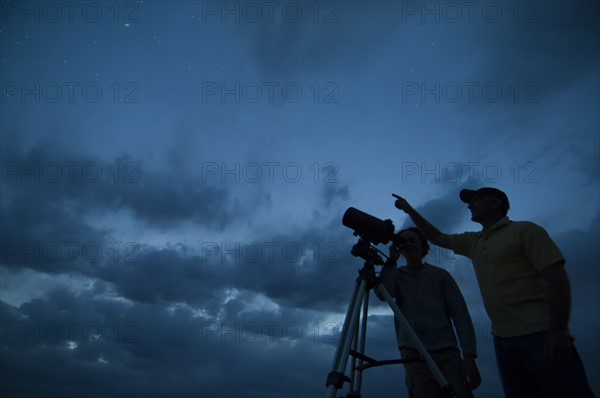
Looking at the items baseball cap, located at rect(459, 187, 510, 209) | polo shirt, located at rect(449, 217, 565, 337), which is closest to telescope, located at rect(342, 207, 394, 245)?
polo shirt, located at rect(449, 217, 565, 337)

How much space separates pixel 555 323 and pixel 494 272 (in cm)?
64

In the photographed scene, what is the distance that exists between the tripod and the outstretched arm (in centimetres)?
115

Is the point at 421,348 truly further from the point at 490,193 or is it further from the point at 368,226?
the point at 490,193

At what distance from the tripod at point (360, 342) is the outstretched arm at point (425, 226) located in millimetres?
1155

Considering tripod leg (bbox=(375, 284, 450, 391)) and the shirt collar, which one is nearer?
tripod leg (bbox=(375, 284, 450, 391))

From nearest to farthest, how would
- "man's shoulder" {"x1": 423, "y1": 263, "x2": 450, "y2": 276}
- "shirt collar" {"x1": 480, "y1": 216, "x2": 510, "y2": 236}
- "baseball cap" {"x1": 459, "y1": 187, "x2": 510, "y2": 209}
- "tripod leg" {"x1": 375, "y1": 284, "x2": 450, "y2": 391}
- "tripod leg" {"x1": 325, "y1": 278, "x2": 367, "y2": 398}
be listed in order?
"tripod leg" {"x1": 325, "y1": 278, "x2": 367, "y2": 398}, "tripod leg" {"x1": 375, "y1": 284, "x2": 450, "y2": 391}, "shirt collar" {"x1": 480, "y1": 216, "x2": 510, "y2": 236}, "baseball cap" {"x1": 459, "y1": 187, "x2": 510, "y2": 209}, "man's shoulder" {"x1": 423, "y1": 263, "x2": 450, "y2": 276}

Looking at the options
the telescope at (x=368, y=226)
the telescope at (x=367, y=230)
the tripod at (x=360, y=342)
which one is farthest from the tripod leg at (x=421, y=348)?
the telescope at (x=368, y=226)

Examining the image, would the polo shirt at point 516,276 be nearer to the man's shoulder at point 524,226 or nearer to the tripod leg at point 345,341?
the man's shoulder at point 524,226

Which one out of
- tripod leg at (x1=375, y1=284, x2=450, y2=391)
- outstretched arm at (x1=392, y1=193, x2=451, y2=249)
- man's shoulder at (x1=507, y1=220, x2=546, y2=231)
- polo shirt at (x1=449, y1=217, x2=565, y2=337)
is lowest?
tripod leg at (x1=375, y1=284, x2=450, y2=391)

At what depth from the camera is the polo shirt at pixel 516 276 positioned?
2.82m

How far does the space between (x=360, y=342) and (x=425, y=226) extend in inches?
65.9

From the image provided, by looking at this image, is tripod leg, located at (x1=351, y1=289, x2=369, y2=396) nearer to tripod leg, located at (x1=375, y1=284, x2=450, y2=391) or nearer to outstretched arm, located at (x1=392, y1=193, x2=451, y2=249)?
tripod leg, located at (x1=375, y1=284, x2=450, y2=391)

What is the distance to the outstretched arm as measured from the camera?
12.9 feet

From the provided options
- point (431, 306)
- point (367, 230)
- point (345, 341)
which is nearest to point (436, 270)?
point (431, 306)
